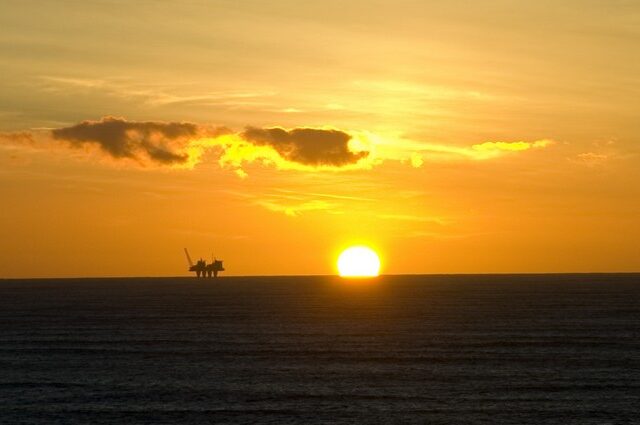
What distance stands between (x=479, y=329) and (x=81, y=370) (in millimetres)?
83927

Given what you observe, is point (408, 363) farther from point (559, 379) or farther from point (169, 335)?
point (169, 335)

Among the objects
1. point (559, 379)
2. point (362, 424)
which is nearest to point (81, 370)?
point (362, 424)

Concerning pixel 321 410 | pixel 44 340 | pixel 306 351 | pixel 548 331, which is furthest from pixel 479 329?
pixel 321 410

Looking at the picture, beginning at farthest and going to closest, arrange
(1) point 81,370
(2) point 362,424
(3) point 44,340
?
(3) point 44,340, (1) point 81,370, (2) point 362,424

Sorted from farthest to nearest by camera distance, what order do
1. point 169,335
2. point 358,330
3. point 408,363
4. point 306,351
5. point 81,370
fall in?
1. point 358,330
2. point 169,335
3. point 306,351
4. point 408,363
5. point 81,370

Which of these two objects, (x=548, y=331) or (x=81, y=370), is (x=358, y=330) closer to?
(x=548, y=331)

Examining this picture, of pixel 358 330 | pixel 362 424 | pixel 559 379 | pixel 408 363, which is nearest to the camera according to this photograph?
pixel 362 424

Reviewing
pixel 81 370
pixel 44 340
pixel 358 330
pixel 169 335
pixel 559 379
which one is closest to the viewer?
pixel 559 379

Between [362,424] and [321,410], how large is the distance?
7267 mm

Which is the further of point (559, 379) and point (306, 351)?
point (306, 351)

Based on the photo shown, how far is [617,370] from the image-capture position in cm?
10988

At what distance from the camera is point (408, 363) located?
11931 centimetres

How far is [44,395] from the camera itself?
305 feet

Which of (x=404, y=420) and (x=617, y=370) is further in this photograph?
(x=617, y=370)
